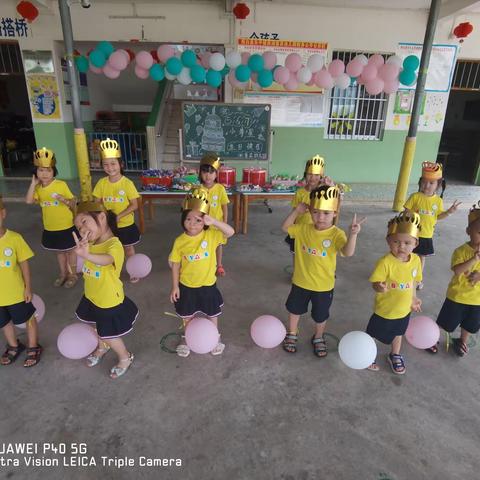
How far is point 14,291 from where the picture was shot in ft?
7.92

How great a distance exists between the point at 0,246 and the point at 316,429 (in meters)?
2.22

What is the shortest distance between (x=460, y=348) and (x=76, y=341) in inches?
111

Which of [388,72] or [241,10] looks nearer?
[388,72]

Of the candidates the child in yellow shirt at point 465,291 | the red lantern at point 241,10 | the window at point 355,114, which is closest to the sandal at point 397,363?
the child in yellow shirt at point 465,291

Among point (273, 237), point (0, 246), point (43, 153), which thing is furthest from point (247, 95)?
point (0, 246)

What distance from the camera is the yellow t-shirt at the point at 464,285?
8.24 ft

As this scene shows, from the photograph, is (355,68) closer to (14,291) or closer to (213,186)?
(213,186)

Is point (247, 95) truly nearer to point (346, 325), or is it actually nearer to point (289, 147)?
point (289, 147)

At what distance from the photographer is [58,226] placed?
11.3 ft

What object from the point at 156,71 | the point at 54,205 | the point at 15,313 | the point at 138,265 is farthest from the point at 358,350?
the point at 156,71

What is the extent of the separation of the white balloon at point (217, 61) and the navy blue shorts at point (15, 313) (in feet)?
16.3

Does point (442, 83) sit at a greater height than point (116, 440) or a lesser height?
greater

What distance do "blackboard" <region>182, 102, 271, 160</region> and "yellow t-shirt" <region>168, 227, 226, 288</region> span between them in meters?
4.46

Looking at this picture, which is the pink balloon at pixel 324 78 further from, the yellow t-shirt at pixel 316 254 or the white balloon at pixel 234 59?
the yellow t-shirt at pixel 316 254
